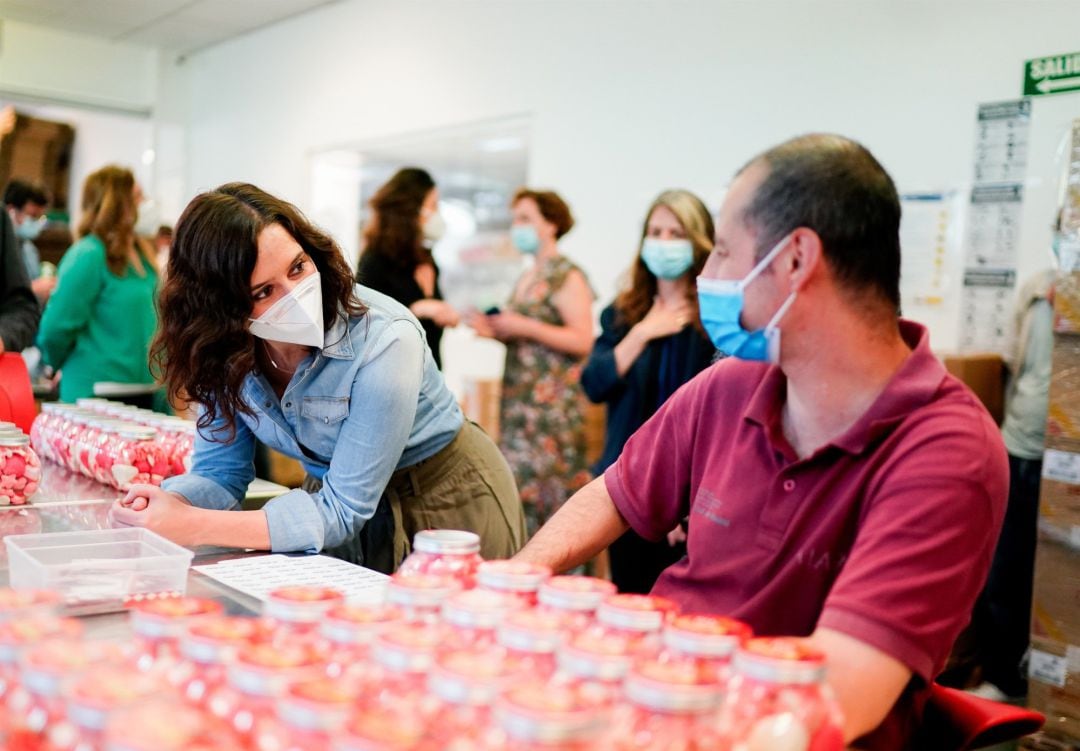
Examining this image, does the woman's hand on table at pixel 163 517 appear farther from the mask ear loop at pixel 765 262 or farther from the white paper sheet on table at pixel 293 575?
the mask ear loop at pixel 765 262

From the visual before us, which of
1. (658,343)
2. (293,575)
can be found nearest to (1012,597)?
(658,343)

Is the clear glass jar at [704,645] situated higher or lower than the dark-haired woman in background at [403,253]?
lower

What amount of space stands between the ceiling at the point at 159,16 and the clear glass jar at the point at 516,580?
260 inches

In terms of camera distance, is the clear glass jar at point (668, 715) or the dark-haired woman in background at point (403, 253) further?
the dark-haired woman in background at point (403, 253)

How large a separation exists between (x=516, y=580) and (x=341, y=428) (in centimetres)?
84

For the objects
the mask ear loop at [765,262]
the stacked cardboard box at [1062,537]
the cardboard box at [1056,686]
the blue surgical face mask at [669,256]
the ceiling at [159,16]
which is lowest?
the cardboard box at [1056,686]

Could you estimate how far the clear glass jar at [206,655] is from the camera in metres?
0.79

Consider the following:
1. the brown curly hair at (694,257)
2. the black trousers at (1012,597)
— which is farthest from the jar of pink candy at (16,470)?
the black trousers at (1012,597)

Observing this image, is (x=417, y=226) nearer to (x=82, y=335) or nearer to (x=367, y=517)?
(x=82, y=335)

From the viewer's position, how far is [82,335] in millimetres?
3926

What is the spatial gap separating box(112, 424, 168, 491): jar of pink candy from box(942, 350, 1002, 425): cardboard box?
248cm

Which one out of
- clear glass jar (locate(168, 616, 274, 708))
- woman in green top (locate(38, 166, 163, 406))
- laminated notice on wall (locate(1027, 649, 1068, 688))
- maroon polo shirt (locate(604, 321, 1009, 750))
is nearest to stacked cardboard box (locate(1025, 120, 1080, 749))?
laminated notice on wall (locate(1027, 649, 1068, 688))

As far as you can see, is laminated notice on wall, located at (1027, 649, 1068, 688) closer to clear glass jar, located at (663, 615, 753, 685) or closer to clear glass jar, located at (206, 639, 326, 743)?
clear glass jar, located at (663, 615, 753, 685)

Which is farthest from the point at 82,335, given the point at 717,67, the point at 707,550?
the point at 707,550
